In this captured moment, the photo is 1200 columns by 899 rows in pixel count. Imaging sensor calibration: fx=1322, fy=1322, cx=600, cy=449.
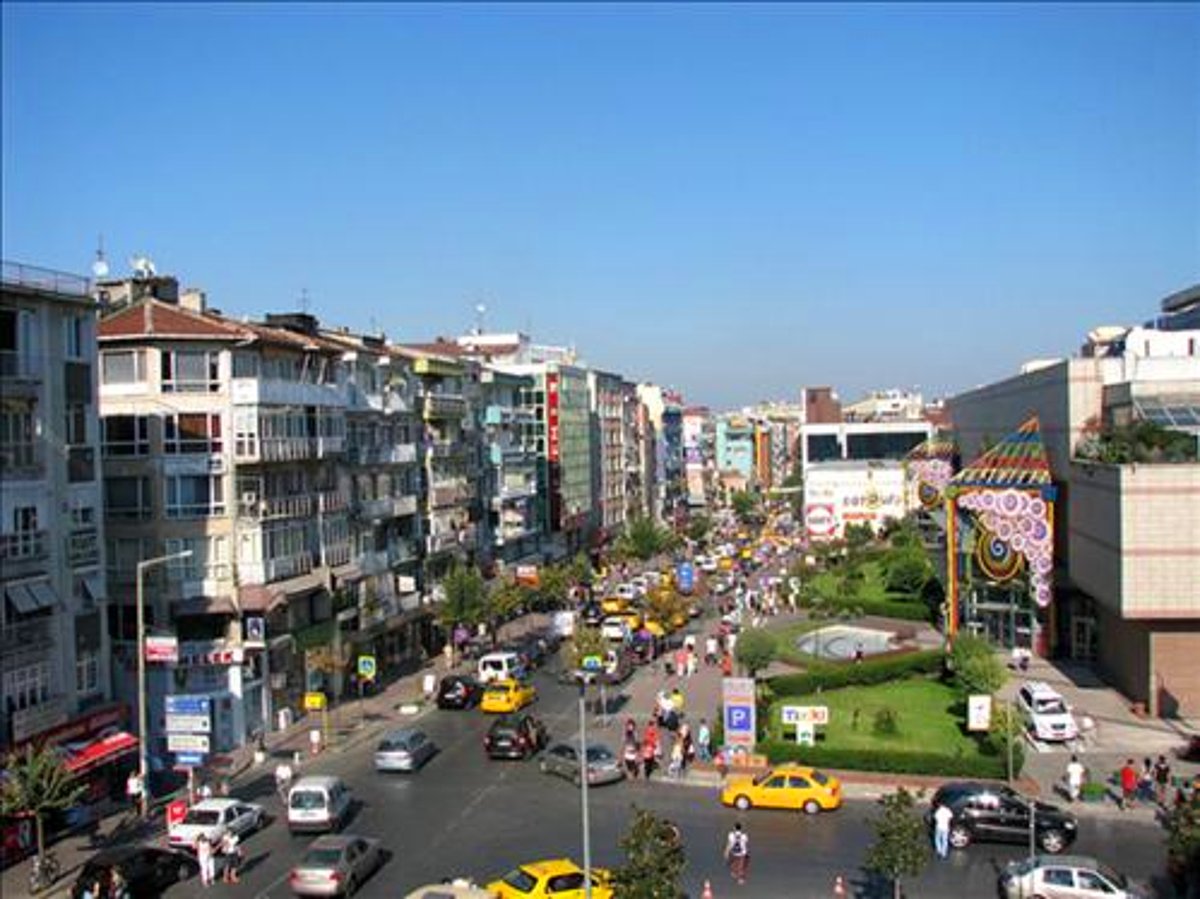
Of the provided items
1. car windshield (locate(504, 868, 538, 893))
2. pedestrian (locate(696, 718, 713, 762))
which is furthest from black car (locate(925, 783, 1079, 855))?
car windshield (locate(504, 868, 538, 893))

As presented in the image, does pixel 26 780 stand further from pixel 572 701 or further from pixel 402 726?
pixel 572 701

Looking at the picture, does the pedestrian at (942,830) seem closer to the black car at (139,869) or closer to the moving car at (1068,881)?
the moving car at (1068,881)

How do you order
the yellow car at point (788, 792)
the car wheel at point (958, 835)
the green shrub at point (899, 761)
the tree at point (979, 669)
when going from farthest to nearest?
the tree at point (979, 669) → the green shrub at point (899, 761) → the yellow car at point (788, 792) → the car wheel at point (958, 835)

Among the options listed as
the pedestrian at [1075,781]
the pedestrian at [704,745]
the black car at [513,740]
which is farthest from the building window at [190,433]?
the pedestrian at [1075,781]

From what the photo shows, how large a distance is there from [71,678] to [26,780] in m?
6.56

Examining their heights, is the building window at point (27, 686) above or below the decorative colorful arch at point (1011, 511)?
below

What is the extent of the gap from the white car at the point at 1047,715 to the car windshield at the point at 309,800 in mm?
23126

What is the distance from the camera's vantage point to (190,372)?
4584 cm

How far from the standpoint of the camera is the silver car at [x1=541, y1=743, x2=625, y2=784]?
38.5 meters

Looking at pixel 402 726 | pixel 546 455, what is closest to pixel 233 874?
pixel 402 726

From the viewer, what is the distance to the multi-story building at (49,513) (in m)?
34.7

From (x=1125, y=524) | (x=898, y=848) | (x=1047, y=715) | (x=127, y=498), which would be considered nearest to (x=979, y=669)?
(x=1047, y=715)

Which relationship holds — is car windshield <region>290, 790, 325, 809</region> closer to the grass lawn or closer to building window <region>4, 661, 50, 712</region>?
building window <region>4, 661, 50, 712</region>

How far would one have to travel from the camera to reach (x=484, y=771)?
40562 millimetres
